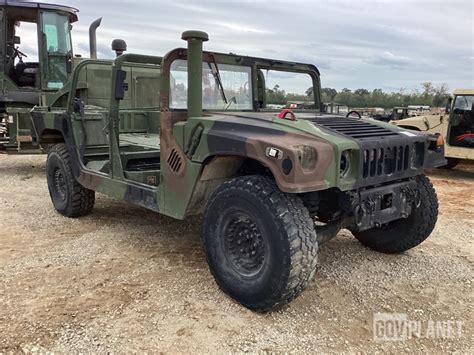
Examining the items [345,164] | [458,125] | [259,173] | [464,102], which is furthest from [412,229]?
[464,102]

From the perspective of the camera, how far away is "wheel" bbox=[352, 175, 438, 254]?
4.15m

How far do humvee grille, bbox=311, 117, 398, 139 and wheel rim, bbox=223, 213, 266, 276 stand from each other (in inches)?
36.9

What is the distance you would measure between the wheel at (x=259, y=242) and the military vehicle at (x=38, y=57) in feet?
21.1

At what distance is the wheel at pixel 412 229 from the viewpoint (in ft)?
13.6

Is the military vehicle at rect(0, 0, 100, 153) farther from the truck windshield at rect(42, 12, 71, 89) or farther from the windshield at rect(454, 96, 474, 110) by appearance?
the windshield at rect(454, 96, 474, 110)

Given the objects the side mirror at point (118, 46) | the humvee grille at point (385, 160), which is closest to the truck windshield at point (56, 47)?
the side mirror at point (118, 46)

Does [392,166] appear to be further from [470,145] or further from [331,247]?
[470,145]

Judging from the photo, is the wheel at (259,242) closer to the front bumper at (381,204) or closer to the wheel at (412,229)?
the front bumper at (381,204)

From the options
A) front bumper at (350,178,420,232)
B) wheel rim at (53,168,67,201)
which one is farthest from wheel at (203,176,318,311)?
wheel rim at (53,168,67,201)

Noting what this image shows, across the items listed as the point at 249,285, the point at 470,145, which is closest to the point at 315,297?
the point at 249,285

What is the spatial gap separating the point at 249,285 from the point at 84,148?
291 centimetres

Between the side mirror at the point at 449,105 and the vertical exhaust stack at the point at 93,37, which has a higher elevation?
the vertical exhaust stack at the point at 93,37

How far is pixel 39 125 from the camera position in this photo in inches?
236

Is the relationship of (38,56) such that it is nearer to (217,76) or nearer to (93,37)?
(93,37)
